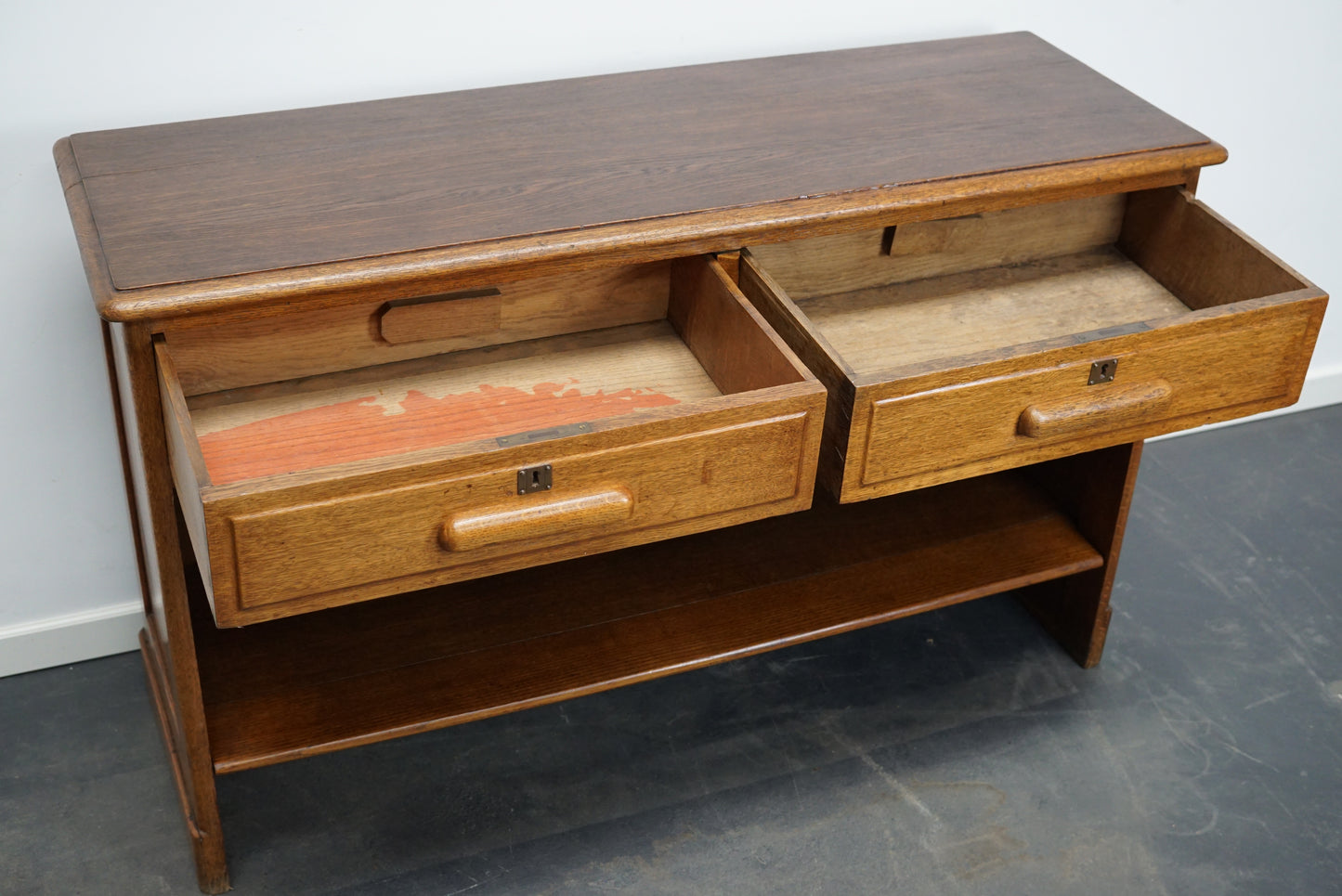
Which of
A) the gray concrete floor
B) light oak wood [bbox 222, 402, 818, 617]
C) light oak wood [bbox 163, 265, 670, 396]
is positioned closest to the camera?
light oak wood [bbox 222, 402, 818, 617]

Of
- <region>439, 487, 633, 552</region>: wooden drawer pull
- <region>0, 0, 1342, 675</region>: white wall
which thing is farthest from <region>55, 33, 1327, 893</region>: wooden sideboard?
<region>0, 0, 1342, 675</region>: white wall

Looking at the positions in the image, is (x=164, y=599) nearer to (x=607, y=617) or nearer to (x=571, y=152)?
(x=607, y=617)

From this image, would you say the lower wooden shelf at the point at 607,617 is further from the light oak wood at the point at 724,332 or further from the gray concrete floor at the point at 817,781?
the light oak wood at the point at 724,332

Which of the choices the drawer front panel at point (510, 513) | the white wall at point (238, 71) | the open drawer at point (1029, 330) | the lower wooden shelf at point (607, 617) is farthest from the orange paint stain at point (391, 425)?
the white wall at point (238, 71)

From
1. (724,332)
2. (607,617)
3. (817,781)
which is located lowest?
(817,781)

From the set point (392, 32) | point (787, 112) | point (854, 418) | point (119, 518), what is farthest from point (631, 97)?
point (119, 518)

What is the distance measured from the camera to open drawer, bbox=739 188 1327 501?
1.57m

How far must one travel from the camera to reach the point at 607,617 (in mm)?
1958

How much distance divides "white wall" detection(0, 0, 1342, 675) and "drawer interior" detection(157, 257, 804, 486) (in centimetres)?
43

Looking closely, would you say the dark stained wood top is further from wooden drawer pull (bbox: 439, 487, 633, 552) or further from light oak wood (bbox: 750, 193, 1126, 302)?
wooden drawer pull (bbox: 439, 487, 633, 552)

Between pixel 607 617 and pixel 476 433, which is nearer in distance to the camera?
pixel 476 433

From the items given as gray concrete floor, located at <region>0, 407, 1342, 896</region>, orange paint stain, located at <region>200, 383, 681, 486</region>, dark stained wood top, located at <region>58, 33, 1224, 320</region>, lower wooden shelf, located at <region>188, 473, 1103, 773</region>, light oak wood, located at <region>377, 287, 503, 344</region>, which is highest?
dark stained wood top, located at <region>58, 33, 1224, 320</region>

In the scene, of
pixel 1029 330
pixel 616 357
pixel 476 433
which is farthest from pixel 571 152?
pixel 1029 330

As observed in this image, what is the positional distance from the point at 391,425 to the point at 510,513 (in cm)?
25
